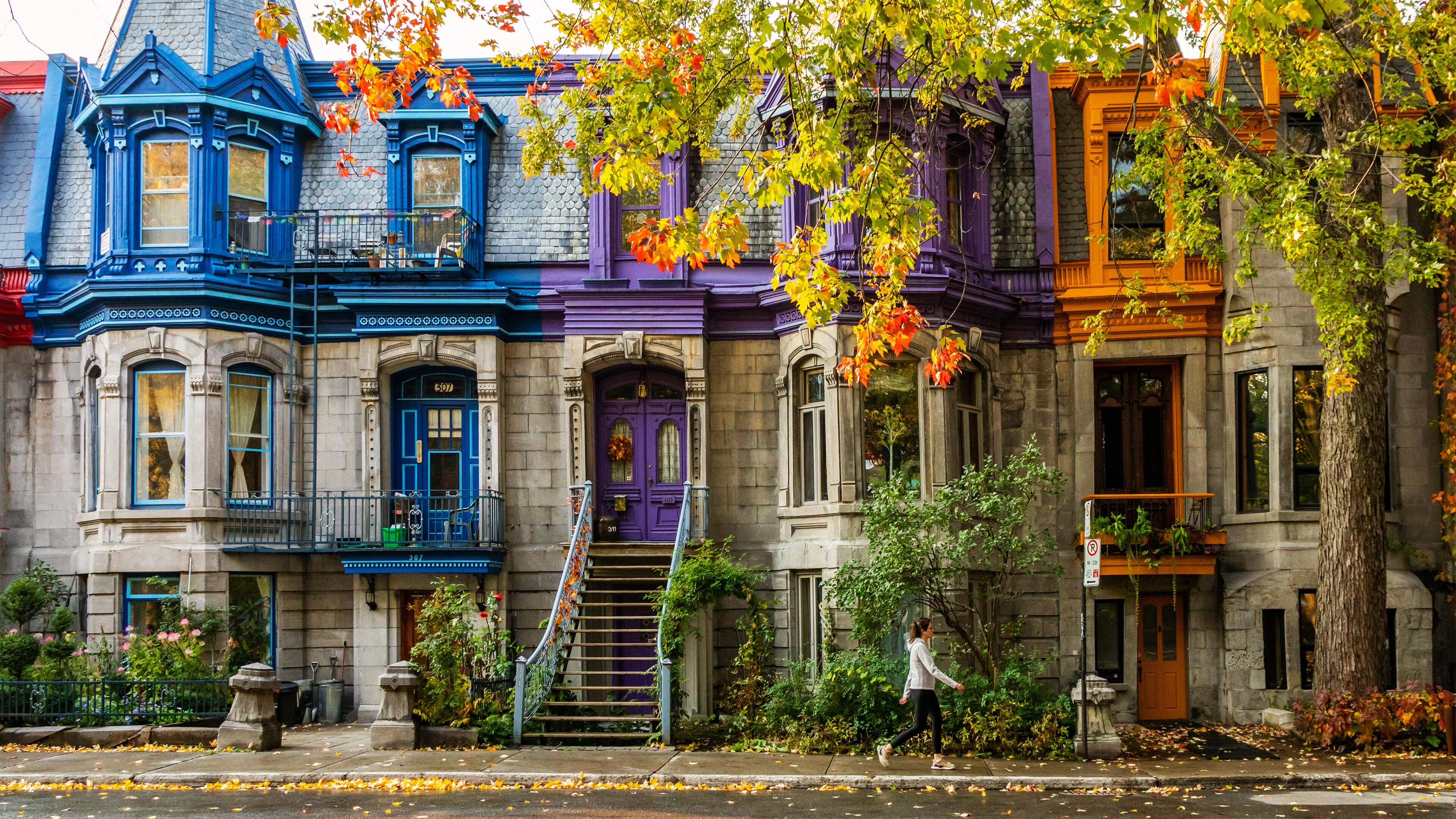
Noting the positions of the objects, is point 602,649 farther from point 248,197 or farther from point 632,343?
point 248,197

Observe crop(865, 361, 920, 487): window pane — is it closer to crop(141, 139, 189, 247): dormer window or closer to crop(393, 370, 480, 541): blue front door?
crop(393, 370, 480, 541): blue front door

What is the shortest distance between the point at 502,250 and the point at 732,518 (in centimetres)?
568

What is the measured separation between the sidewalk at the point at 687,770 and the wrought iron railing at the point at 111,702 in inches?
55.3

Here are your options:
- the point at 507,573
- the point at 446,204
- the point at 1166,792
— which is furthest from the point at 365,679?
the point at 1166,792

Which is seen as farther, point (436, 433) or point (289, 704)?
point (436, 433)

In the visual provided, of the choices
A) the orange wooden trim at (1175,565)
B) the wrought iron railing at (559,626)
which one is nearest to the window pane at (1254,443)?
the orange wooden trim at (1175,565)

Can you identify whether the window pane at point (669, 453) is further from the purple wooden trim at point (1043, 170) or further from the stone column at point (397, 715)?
the purple wooden trim at point (1043, 170)

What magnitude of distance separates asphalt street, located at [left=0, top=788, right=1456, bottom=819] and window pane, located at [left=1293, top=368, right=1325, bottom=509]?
20.4ft

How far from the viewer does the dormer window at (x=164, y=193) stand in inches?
742

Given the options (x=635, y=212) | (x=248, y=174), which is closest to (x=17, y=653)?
(x=248, y=174)

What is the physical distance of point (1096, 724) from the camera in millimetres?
14602

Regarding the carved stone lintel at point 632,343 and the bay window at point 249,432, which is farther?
the carved stone lintel at point 632,343

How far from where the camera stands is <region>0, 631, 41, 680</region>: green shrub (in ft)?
56.5

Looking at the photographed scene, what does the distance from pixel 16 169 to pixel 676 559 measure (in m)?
13.0
